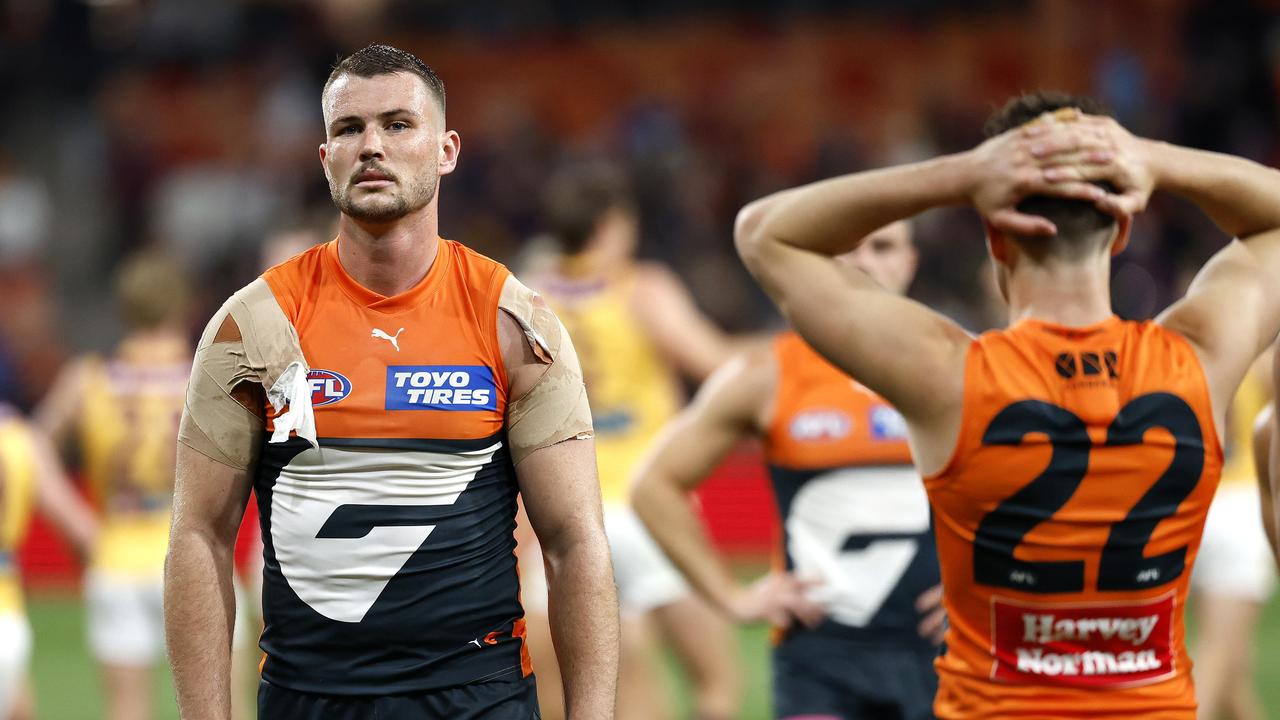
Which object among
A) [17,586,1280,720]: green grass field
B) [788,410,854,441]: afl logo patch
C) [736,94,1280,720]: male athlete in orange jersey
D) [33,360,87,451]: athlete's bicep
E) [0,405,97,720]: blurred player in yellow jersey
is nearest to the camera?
[736,94,1280,720]: male athlete in orange jersey

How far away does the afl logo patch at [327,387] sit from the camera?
11.2 feet

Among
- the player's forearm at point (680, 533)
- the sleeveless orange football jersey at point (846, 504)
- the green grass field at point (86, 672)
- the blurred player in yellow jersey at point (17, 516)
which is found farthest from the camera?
the green grass field at point (86, 672)

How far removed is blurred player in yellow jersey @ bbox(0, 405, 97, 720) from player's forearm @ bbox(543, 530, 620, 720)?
3952mm

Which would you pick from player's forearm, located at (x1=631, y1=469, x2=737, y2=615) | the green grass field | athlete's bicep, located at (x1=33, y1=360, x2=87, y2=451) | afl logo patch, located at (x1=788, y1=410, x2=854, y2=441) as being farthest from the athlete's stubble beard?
the green grass field

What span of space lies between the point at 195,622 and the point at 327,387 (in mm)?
583

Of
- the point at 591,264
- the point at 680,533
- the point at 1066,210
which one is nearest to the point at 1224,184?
the point at 1066,210

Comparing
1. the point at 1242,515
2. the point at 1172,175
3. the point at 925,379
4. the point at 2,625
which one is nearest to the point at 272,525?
the point at 925,379

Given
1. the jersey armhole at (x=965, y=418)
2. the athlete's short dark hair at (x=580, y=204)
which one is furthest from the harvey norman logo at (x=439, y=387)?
the athlete's short dark hair at (x=580, y=204)

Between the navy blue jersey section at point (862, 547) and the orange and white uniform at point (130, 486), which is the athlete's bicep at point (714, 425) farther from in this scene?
the orange and white uniform at point (130, 486)

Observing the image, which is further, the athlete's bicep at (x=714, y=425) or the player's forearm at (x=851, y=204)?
the athlete's bicep at (x=714, y=425)

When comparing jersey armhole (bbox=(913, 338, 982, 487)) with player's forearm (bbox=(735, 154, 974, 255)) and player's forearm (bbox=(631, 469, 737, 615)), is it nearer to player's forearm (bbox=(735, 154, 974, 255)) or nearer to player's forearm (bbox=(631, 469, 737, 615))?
player's forearm (bbox=(735, 154, 974, 255))

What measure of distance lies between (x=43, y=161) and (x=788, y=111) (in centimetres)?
900

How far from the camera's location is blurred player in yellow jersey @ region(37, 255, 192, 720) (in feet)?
Result: 25.1

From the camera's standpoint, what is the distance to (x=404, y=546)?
3451 mm
